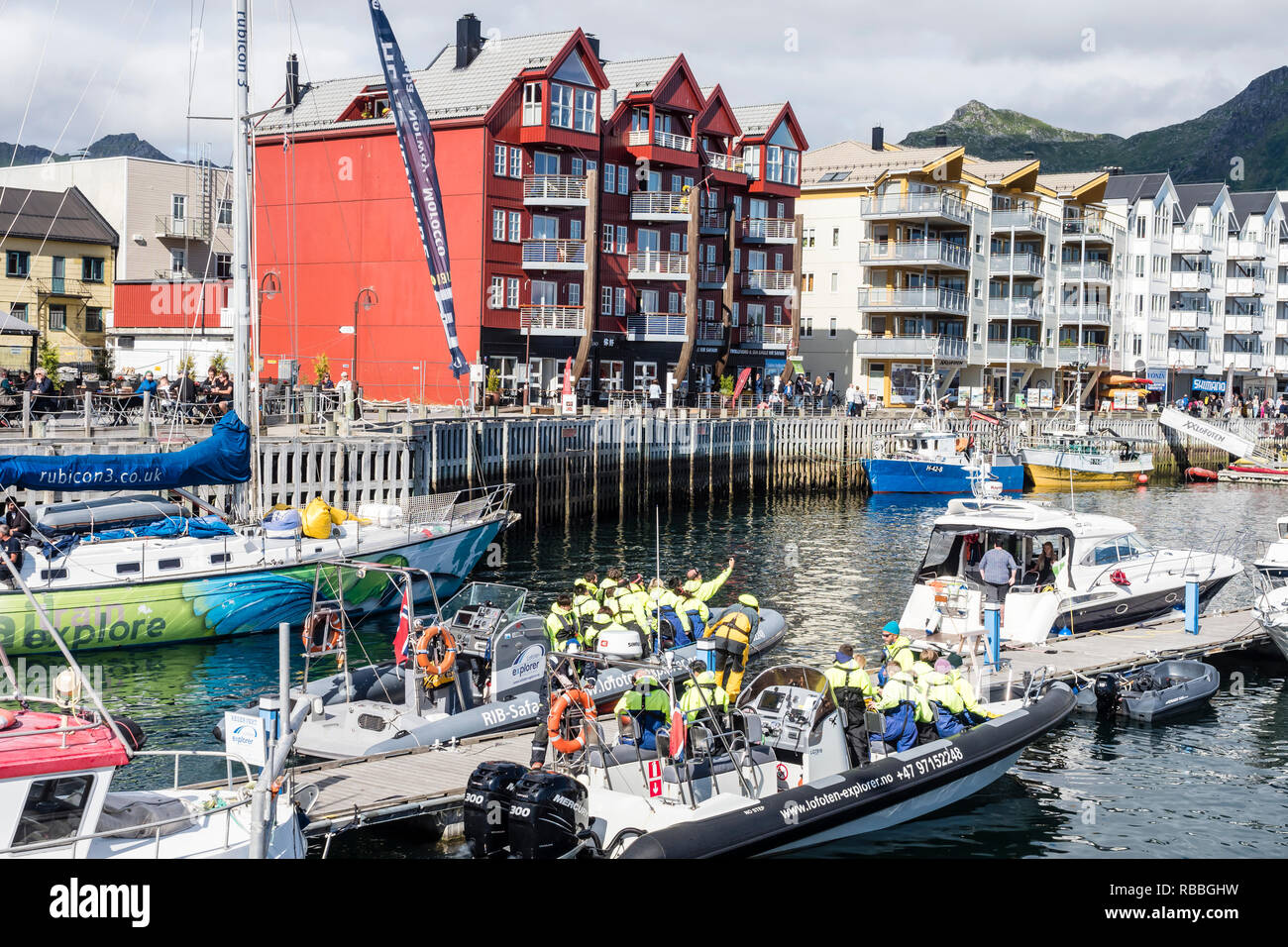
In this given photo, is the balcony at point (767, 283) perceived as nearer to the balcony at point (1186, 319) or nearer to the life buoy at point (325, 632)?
the balcony at point (1186, 319)

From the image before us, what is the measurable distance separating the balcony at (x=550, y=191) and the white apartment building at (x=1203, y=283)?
52.9m

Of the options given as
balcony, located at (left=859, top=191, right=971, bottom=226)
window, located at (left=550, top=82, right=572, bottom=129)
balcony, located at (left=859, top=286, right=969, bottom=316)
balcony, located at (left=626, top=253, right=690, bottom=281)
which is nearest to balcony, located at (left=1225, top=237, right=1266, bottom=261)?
balcony, located at (left=859, top=286, right=969, bottom=316)

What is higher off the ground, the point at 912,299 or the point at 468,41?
the point at 468,41

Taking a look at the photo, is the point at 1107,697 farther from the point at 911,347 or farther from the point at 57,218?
the point at 57,218

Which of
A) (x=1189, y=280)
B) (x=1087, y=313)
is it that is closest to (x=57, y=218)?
(x=1087, y=313)

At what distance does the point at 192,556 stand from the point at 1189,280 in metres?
94.5

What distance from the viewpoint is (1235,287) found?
354 feet

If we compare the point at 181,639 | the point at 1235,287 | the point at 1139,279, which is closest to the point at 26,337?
the point at 181,639

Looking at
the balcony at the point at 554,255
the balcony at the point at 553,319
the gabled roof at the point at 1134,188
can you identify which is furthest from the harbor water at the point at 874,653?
the gabled roof at the point at 1134,188

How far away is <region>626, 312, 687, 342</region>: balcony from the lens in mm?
62438

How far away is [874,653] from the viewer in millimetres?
25656

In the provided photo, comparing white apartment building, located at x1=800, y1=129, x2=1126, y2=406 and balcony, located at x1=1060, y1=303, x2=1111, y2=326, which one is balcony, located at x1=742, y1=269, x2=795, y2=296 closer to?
white apartment building, located at x1=800, y1=129, x2=1126, y2=406

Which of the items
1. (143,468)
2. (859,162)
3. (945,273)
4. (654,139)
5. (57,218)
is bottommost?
(143,468)

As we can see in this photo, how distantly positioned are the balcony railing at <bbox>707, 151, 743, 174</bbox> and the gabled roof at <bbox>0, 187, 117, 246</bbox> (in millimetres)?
30362
